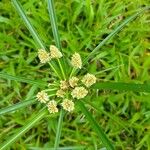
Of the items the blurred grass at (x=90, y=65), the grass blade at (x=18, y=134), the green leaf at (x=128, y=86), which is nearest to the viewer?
the green leaf at (x=128, y=86)

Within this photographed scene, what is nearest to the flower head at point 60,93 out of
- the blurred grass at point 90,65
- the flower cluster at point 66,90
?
the flower cluster at point 66,90

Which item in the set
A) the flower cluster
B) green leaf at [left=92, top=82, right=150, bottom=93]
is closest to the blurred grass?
the flower cluster

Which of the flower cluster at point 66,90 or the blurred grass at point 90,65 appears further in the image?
the blurred grass at point 90,65

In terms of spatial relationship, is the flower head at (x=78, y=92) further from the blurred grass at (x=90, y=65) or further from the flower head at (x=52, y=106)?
the blurred grass at (x=90, y=65)

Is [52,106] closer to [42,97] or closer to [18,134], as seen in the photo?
[42,97]

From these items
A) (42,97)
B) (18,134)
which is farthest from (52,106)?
(18,134)

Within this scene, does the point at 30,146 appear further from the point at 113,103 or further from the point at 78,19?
the point at 78,19

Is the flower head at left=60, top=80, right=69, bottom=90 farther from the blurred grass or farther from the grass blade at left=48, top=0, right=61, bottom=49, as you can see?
the blurred grass

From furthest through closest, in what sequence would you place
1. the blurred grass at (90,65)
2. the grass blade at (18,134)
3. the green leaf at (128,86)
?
the blurred grass at (90,65), the grass blade at (18,134), the green leaf at (128,86)

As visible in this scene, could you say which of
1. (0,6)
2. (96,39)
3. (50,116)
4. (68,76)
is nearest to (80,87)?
(68,76)
